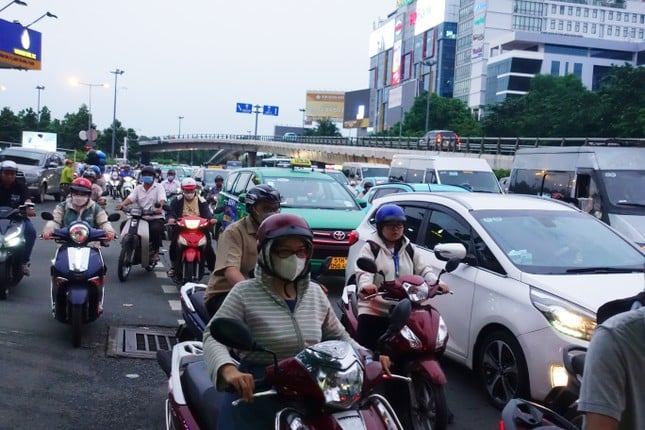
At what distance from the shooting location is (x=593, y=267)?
586 cm

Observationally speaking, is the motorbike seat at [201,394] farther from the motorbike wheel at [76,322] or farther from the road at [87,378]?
the motorbike wheel at [76,322]

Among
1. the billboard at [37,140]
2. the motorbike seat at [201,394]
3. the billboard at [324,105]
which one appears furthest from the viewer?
the billboard at [324,105]

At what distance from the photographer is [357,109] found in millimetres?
135875

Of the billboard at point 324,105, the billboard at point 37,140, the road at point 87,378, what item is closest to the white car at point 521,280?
the road at point 87,378

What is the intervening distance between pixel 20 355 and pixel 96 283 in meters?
0.94

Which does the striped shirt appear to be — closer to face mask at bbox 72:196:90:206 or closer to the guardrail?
face mask at bbox 72:196:90:206

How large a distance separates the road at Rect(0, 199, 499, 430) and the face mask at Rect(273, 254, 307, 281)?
2.54 m

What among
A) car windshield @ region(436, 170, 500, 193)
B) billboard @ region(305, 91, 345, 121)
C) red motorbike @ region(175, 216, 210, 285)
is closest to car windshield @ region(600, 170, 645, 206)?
car windshield @ region(436, 170, 500, 193)

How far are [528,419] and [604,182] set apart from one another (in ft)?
41.0

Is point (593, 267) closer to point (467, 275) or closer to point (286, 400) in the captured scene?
point (467, 275)

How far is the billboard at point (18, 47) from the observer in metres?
41.9

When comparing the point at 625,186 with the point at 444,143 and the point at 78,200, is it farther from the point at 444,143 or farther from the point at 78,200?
the point at 444,143

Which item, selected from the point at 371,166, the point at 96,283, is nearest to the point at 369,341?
the point at 96,283

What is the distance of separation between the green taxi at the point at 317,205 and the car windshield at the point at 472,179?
7.34 m
